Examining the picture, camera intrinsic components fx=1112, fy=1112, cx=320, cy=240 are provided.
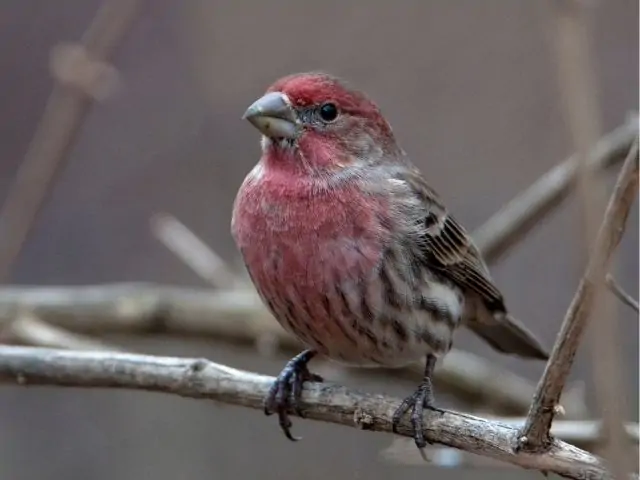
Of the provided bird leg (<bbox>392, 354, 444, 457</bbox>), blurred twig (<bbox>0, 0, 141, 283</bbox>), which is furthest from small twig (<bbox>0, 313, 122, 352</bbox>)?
bird leg (<bbox>392, 354, 444, 457</bbox>)

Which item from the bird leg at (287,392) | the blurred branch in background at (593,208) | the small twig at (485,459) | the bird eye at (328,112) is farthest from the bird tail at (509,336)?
the blurred branch in background at (593,208)

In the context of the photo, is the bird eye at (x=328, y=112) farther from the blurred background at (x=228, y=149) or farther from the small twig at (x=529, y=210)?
the blurred background at (x=228, y=149)

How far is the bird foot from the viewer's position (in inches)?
134

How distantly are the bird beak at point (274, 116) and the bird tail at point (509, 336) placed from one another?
1.23 meters

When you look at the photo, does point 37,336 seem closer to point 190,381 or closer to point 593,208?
point 190,381

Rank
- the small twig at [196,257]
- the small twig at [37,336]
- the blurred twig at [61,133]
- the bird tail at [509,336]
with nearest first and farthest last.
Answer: the blurred twig at [61,133]
the small twig at [37,336]
the bird tail at [509,336]
the small twig at [196,257]

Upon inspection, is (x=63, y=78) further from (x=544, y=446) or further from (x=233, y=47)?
(x=233, y=47)

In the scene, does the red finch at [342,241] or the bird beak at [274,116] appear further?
the bird beak at [274,116]

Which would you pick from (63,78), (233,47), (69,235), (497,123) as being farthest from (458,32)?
(63,78)

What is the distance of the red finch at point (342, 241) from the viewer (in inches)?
145

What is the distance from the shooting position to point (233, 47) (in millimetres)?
7699

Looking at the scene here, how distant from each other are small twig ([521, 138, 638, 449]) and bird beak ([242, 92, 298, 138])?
5.05 feet

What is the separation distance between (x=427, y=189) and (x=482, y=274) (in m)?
0.40

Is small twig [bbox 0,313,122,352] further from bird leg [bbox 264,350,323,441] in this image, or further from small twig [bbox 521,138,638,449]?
small twig [bbox 521,138,638,449]
